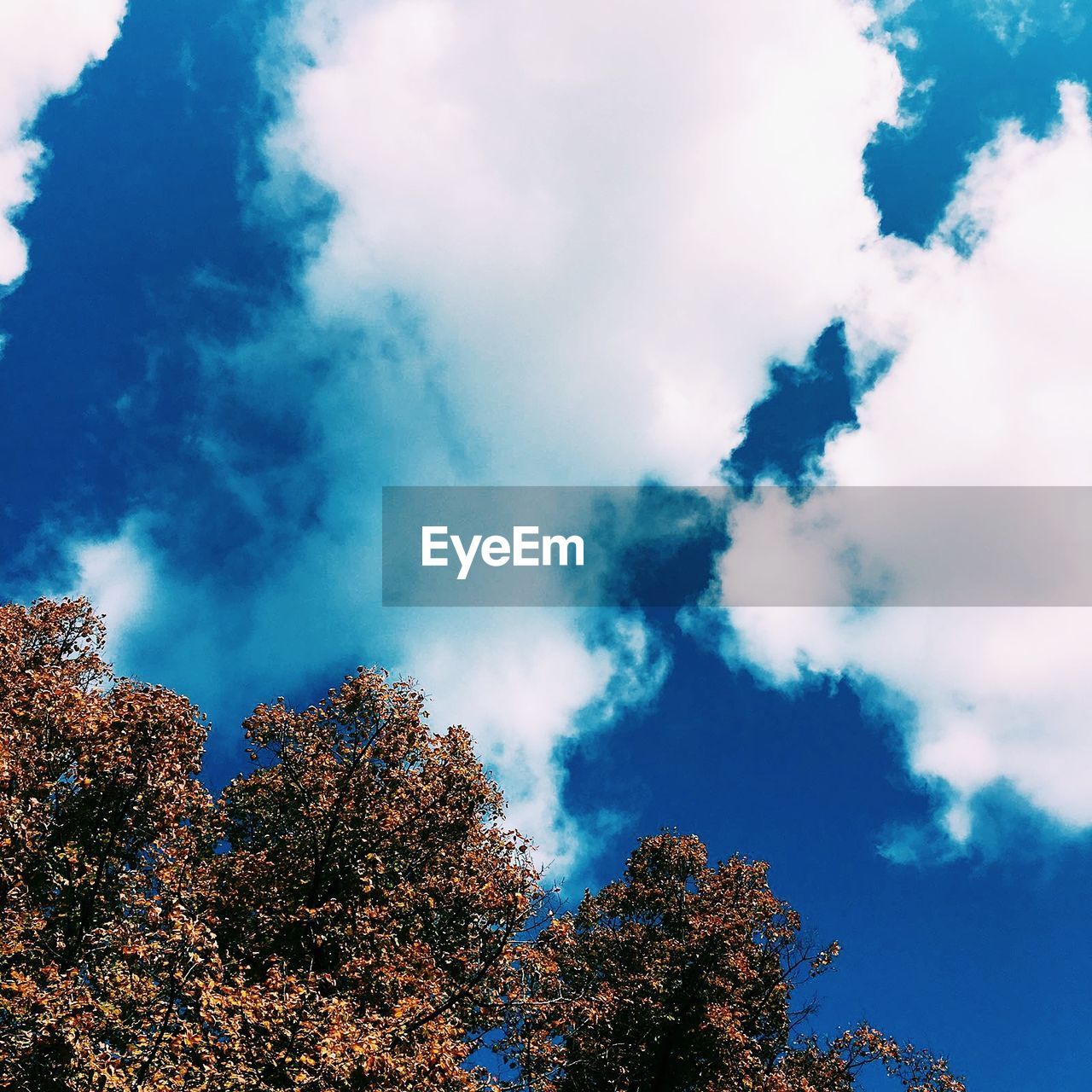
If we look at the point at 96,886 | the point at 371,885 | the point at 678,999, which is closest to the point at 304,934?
the point at 371,885

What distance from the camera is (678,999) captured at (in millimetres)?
35031

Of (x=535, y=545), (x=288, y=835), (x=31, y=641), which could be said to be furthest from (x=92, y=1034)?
(x=31, y=641)

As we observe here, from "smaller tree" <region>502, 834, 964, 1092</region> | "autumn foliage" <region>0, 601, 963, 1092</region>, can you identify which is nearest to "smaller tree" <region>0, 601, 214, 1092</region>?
"autumn foliage" <region>0, 601, 963, 1092</region>

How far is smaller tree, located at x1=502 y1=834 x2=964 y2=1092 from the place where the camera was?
1133 inches

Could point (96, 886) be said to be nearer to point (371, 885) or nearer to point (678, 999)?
point (371, 885)

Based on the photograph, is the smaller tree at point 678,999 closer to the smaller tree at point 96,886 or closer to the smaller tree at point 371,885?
the smaller tree at point 371,885

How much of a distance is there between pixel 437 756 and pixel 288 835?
18.7 feet

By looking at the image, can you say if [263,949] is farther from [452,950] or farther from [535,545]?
[535,545]

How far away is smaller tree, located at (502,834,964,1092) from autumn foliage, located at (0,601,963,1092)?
124 millimetres

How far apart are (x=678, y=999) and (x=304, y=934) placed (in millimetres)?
18980

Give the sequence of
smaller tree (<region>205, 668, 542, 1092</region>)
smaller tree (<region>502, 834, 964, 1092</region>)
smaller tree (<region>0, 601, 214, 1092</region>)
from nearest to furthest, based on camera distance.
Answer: smaller tree (<region>0, 601, 214, 1092</region>), smaller tree (<region>205, 668, 542, 1092</region>), smaller tree (<region>502, 834, 964, 1092</region>)

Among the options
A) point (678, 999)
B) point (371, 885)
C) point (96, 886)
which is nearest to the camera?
point (96, 886)

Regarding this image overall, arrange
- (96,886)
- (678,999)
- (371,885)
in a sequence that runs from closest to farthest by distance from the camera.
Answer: (96,886), (371,885), (678,999)

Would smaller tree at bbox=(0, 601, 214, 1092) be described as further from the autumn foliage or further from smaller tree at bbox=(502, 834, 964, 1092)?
smaller tree at bbox=(502, 834, 964, 1092)
